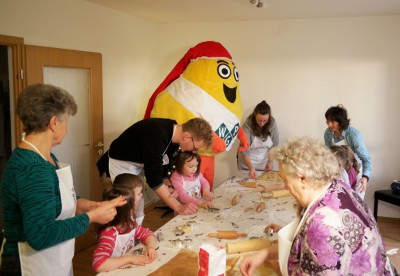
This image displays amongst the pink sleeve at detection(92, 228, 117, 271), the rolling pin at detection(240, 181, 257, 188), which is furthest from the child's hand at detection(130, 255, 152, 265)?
the rolling pin at detection(240, 181, 257, 188)

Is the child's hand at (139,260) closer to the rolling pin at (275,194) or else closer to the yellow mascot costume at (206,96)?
the rolling pin at (275,194)

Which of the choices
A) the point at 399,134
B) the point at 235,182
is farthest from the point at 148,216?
the point at 399,134

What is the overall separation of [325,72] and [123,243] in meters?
3.35

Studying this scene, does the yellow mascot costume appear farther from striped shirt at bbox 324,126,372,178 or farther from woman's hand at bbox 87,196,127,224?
woman's hand at bbox 87,196,127,224

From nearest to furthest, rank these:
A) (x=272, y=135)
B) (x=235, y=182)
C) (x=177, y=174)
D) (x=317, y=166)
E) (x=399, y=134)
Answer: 1. (x=317, y=166)
2. (x=177, y=174)
3. (x=235, y=182)
4. (x=272, y=135)
5. (x=399, y=134)

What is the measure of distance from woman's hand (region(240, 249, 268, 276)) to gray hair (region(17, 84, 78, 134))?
2.92 ft

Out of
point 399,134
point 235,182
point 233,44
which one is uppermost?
point 233,44

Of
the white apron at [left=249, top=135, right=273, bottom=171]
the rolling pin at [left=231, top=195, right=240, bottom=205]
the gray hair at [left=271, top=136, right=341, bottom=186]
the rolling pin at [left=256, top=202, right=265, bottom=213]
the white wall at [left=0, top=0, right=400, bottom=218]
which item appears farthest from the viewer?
the white wall at [left=0, top=0, right=400, bottom=218]

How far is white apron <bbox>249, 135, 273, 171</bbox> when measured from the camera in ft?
11.7

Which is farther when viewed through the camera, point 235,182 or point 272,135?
point 272,135

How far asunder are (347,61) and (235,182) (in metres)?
2.18

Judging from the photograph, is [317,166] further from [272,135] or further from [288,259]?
[272,135]

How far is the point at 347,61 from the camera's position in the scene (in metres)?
4.10

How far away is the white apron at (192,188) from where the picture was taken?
2498 mm
